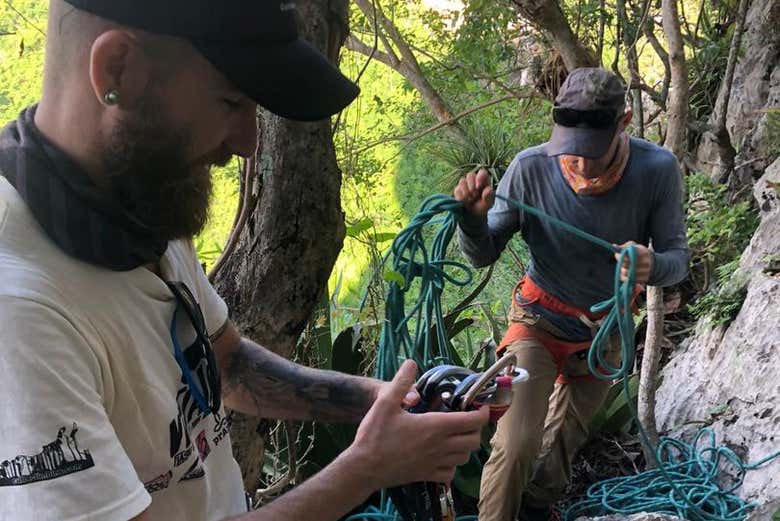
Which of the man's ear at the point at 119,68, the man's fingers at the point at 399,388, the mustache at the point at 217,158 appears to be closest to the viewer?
the man's ear at the point at 119,68

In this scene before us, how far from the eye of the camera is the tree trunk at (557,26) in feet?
13.9

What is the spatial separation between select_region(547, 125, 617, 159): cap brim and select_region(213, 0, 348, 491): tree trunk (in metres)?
0.90

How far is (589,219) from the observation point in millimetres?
2781

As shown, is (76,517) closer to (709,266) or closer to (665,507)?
(665,507)

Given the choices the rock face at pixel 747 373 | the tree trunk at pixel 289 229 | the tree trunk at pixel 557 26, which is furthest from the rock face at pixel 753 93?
the tree trunk at pixel 289 229

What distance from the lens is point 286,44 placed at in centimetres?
117

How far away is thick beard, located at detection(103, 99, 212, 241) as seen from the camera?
1.07 metres

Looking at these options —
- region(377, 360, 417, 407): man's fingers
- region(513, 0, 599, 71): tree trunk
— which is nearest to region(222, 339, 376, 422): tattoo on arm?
region(377, 360, 417, 407): man's fingers

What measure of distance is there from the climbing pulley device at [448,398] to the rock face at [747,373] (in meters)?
1.76

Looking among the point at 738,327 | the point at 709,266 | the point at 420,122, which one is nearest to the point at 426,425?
the point at 738,327

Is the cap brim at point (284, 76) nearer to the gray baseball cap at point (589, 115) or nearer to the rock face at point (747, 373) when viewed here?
the gray baseball cap at point (589, 115)

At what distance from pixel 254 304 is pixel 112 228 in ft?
3.62

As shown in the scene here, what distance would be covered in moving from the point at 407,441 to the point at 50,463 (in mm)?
579

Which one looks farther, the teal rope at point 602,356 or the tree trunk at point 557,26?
the tree trunk at point 557,26
